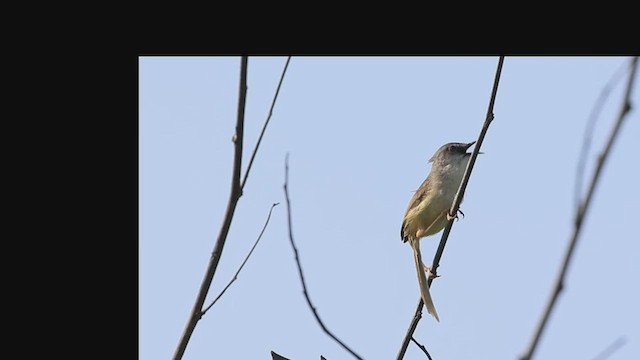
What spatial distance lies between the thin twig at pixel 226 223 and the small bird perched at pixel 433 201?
4.06 m

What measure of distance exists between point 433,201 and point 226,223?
4.41 m

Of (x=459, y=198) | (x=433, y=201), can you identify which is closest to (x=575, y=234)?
(x=459, y=198)

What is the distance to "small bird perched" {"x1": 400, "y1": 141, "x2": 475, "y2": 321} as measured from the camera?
255 inches

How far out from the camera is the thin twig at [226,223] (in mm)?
2275

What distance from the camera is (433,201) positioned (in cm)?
654

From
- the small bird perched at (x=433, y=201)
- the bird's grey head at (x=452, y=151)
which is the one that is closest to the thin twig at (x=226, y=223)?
the small bird perched at (x=433, y=201)

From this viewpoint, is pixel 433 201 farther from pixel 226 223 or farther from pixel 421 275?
pixel 226 223

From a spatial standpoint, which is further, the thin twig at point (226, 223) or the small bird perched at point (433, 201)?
the small bird perched at point (433, 201)

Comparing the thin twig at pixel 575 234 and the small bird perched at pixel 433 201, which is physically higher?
the small bird perched at pixel 433 201

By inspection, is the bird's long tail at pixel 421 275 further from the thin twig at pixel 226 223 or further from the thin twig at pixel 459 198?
the thin twig at pixel 226 223

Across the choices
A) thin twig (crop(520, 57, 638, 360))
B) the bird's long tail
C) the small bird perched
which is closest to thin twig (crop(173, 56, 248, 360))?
thin twig (crop(520, 57, 638, 360))
